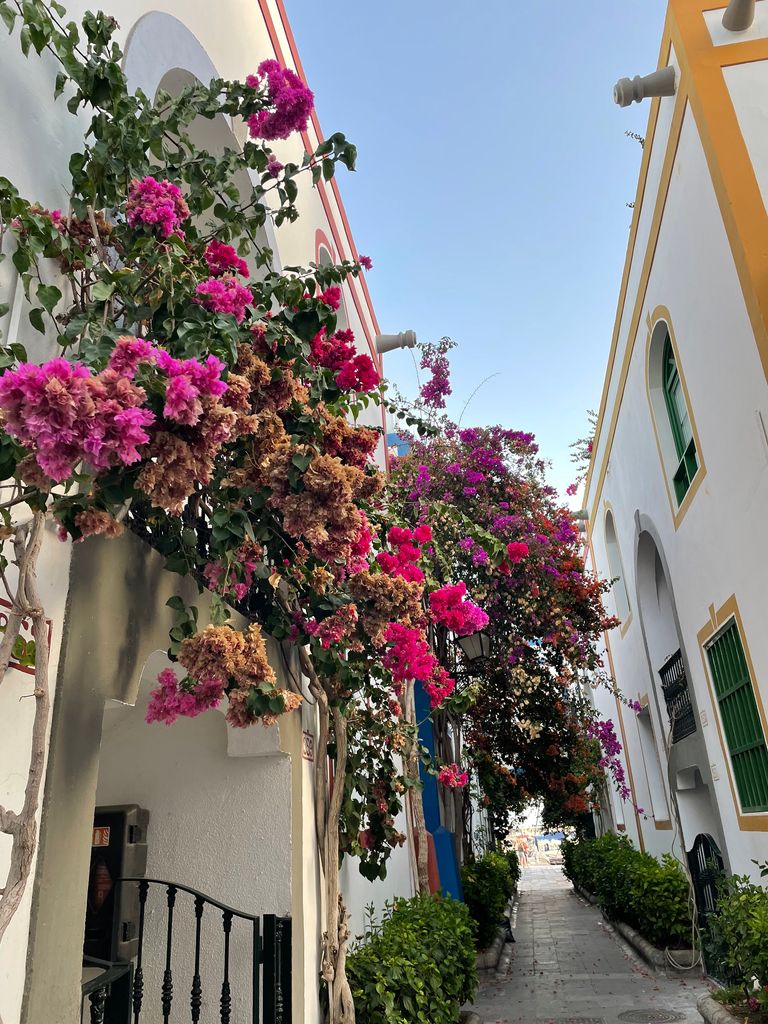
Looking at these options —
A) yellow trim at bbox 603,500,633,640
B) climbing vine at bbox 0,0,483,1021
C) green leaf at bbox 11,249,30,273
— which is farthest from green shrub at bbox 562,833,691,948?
green leaf at bbox 11,249,30,273

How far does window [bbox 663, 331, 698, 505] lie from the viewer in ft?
26.7

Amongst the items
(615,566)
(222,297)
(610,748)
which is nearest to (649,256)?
(222,297)

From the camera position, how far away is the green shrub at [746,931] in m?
4.65

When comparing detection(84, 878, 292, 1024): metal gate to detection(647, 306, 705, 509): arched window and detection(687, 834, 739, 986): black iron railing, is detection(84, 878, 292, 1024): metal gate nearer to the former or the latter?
detection(687, 834, 739, 986): black iron railing

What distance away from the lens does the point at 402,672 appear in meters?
4.48

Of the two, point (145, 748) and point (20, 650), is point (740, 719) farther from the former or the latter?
point (20, 650)

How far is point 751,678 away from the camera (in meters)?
6.35

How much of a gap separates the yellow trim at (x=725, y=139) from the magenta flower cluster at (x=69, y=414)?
492 centimetres

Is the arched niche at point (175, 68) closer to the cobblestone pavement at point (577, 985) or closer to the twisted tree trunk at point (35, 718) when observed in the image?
the twisted tree trunk at point (35, 718)

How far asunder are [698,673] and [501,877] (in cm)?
610

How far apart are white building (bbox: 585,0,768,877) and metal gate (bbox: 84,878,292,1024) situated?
419 centimetres

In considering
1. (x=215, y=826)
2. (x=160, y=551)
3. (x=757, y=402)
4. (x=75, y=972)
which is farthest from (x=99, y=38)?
(x=757, y=402)

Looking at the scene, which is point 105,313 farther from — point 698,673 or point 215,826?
point 698,673

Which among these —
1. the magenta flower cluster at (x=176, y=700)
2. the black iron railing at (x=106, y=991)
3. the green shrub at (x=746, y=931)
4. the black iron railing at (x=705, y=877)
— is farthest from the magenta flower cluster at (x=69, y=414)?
the black iron railing at (x=705, y=877)
